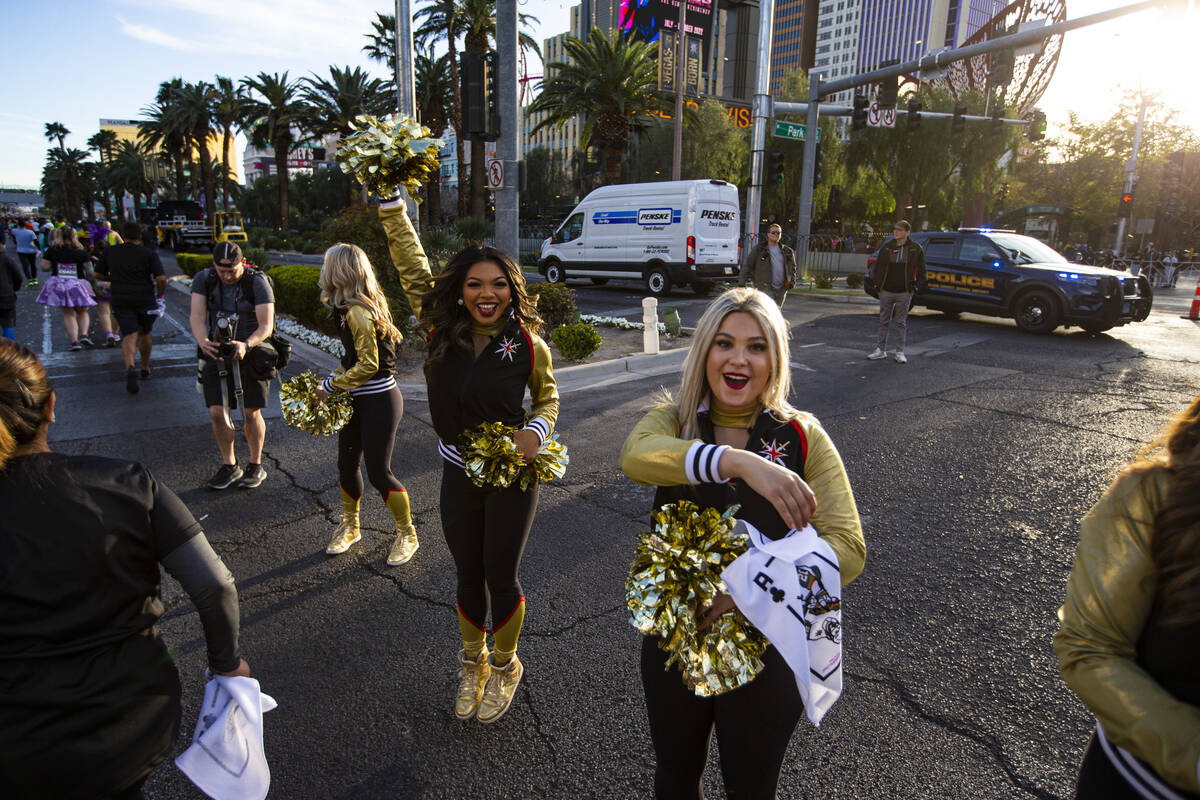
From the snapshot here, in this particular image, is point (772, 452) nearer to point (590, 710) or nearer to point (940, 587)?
point (590, 710)

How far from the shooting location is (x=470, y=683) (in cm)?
291

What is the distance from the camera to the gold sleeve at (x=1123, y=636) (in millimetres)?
1185

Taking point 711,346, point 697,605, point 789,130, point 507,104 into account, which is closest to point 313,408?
point 711,346

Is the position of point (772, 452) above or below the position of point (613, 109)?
below

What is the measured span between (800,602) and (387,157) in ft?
10.5

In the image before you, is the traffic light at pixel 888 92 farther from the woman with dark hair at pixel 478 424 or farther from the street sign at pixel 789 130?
the woman with dark hair at pixel 478 424

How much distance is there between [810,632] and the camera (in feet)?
5.25

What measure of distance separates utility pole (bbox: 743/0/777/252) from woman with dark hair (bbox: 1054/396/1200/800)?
700 inches

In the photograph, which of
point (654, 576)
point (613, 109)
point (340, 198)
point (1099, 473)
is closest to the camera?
point (654, 576)

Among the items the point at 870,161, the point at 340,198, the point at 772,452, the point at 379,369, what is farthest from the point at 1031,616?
the point at 340,198

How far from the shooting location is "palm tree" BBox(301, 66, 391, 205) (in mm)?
41219

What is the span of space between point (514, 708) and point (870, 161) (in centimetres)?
3812

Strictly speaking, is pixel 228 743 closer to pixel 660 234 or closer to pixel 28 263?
pixel 660 234

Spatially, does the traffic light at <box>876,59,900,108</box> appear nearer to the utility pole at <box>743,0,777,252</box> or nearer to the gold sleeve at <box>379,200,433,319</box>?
the utility pole at <box>743,0,777,252</box>
